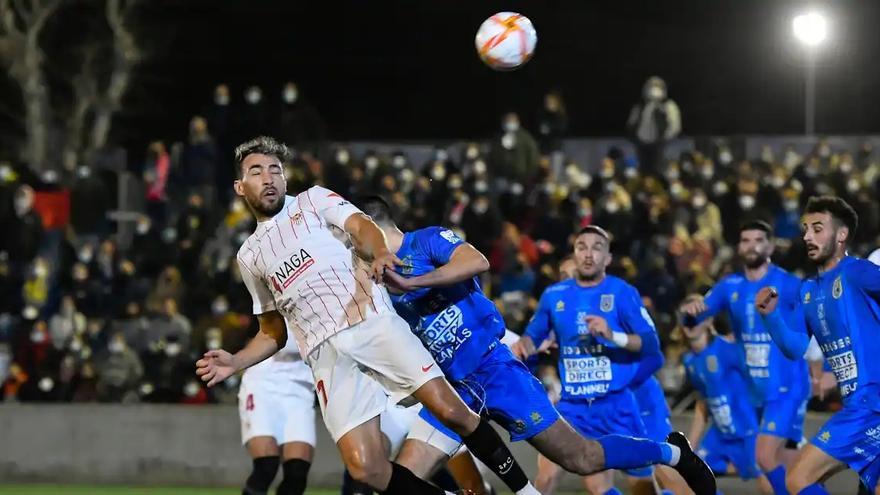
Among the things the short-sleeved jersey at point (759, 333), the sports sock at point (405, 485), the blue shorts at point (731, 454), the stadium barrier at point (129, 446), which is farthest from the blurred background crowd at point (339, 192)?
the sports sock at point (405, 485)

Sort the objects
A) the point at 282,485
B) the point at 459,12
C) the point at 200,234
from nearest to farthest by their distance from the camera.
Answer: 1. the point at 282,485
2. the point at 200,234
3. the point at 459,12

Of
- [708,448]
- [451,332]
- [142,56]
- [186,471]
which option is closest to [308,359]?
[451,332]

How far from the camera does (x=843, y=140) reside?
771 inches

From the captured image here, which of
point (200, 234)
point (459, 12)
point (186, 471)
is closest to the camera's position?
point (186, 471)

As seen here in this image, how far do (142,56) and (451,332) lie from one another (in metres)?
21.2

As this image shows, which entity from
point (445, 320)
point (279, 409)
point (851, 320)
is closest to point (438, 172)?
point (279, 409)

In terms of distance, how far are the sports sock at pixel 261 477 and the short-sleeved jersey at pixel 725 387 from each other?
359 cm

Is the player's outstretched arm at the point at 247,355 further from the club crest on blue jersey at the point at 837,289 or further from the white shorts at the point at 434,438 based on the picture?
the club crest on blue jersey at the point at 837,289

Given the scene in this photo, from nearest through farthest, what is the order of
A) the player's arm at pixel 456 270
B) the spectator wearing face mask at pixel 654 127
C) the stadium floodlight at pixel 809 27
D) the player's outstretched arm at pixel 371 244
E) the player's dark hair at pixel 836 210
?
the player's outstretched arm at pixel 371 244 < the player's arm at pixel 456 270 < the player's dark hair at pixel 836 210 < the spectator wearing face mask at pixel 654 127 < the stadium floodlight at pixel 809 27

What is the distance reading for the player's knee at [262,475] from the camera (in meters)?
11.4

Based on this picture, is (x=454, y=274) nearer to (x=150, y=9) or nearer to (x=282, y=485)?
(x=282, y=485)

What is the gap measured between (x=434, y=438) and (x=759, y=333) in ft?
12.1

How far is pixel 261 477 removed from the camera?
37.4ft

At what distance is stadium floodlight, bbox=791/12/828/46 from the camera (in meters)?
21.0
